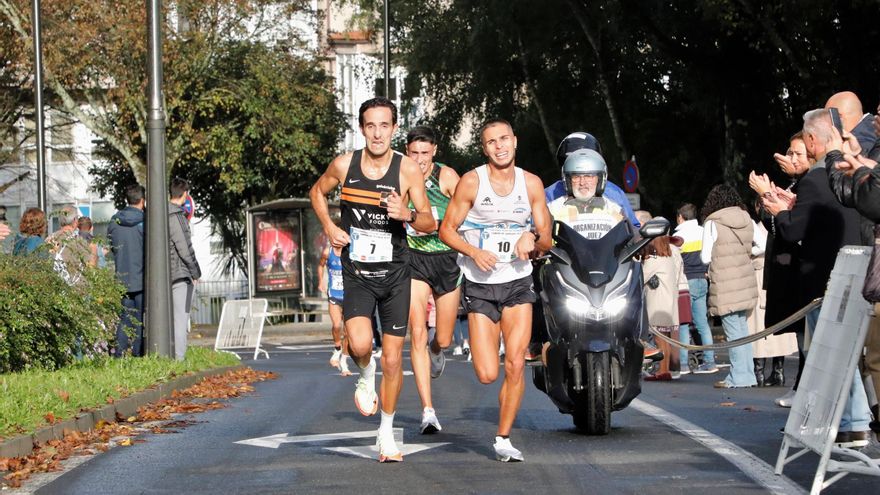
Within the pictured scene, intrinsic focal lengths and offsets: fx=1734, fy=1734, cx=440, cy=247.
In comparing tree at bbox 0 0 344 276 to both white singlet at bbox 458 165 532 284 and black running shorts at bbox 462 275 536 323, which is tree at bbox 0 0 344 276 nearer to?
white singlet at bbox 458 165 532 284

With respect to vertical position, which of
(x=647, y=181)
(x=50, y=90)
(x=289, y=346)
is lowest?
(x=289, y=346)

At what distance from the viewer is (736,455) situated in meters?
9.54

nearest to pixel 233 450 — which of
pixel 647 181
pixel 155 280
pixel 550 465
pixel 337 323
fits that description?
pixel 550 465

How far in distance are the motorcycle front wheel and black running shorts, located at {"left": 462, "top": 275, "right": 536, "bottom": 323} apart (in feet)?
2.18

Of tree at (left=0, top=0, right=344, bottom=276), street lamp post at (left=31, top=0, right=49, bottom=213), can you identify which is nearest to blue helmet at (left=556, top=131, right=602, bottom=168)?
street lamp post at (left=31, top=0, right=49, bottom=213)

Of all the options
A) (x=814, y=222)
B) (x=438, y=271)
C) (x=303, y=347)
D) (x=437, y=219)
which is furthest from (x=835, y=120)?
(x=303, y=347)

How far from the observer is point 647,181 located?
126 ft

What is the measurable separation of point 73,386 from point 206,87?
31.7 metres

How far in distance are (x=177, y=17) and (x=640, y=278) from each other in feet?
111

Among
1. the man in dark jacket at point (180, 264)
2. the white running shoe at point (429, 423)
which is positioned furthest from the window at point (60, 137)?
the white running shoe at point (429, 423)

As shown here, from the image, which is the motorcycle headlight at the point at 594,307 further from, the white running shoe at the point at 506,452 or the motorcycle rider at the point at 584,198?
the white running shoe at the point at 506,452

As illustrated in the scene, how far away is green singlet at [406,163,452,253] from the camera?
11547 millimetres

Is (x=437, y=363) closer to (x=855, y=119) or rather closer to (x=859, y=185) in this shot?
(x=855, y=119)

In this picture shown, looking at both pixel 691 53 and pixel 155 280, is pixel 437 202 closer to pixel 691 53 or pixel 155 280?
pixel 155 280
